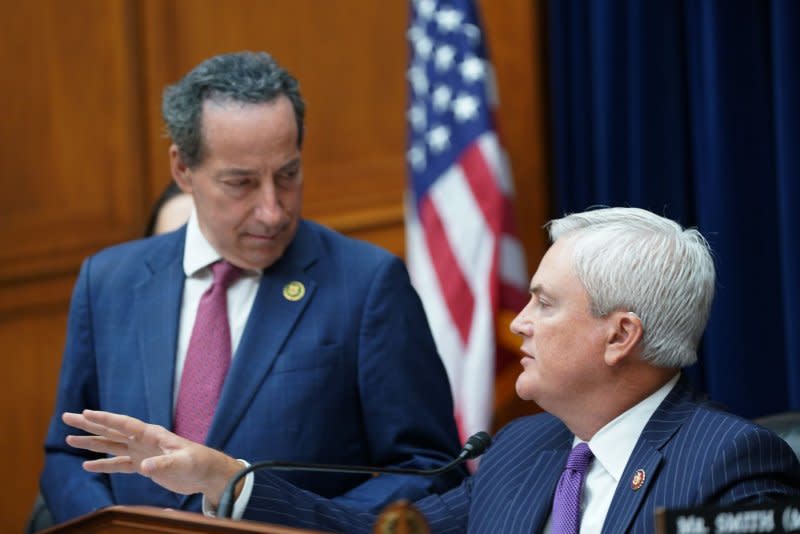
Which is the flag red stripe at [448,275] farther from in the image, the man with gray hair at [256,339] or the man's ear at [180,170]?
the man's ear at [180,170]

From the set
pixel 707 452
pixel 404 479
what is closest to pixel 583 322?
pixel 707 452

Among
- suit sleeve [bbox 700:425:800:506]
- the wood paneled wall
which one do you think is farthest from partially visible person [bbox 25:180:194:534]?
suit sleeve [bbox 700:425:800:506]

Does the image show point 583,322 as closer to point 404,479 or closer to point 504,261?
point 404,479

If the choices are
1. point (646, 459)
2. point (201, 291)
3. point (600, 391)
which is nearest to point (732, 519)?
point (646, 459)

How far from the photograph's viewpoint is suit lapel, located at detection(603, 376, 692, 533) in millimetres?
2371

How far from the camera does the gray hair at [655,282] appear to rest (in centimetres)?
249

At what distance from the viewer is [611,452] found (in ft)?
8.20

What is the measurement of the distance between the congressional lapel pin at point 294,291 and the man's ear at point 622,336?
0.85m

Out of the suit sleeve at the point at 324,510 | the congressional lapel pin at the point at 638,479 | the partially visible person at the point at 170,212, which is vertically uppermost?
the partially visible person at the point at 170,212

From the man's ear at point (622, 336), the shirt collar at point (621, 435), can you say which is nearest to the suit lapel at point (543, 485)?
the shirt collar at point (621, 435)

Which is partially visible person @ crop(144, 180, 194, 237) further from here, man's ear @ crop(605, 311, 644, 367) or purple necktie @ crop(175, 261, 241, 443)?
man's ear @ crop(605, 311, 644, 367)

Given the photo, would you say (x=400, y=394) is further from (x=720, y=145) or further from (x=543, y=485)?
(x=720, y=145)

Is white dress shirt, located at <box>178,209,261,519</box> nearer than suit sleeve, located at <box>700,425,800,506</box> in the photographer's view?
No

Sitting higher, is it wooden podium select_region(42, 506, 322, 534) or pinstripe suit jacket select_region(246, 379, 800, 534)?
wooden podium select_region(42, 506, 322, 534)
